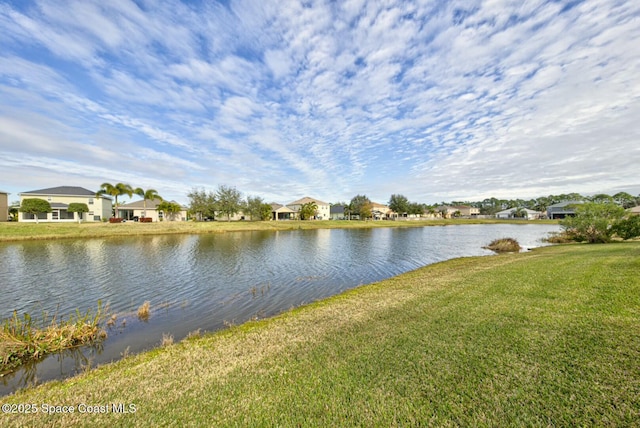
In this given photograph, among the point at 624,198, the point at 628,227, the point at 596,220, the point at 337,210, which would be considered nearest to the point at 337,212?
the point at 337,210

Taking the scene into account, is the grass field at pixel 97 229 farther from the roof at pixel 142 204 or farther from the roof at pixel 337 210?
the roof at pixel 337 210

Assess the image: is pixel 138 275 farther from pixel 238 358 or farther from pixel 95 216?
pixel 95 216

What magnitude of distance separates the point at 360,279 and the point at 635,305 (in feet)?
35.5

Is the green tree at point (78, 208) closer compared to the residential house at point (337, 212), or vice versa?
the green tree at point (78, 208)

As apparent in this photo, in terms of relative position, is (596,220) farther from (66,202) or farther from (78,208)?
(66,202)

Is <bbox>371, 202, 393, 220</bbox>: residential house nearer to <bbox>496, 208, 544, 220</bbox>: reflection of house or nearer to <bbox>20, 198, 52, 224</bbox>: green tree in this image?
<bbox>496, 208, 544, 220</bbox>: reflection of house

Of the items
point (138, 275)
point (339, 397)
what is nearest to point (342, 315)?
point (339, 397)

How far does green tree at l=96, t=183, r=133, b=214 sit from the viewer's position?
172 feet

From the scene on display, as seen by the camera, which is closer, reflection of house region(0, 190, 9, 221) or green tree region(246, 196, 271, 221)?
reflection of house region(0, 190, 9, 221)

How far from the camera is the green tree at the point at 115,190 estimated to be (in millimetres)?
52562

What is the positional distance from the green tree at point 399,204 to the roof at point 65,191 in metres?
86.9

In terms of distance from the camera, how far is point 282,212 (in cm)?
8319

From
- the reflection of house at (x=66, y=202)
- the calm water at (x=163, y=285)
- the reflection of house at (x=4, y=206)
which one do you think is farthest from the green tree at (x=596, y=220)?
the reflection of house at (x=4, y=206)

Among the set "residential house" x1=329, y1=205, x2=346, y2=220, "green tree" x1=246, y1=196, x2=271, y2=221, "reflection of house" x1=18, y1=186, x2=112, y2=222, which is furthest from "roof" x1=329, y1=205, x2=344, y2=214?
"reflection of house" x1=18, y1=186, x2=112, y2=222
